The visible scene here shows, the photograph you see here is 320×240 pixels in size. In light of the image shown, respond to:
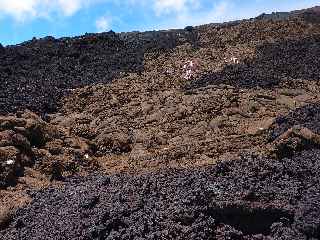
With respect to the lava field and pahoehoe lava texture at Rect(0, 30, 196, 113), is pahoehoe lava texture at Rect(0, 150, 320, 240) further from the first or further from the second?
pahoehoe lava texture at Rect(0, 30, 196, 113)

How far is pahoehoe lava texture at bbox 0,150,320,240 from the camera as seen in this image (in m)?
8.48

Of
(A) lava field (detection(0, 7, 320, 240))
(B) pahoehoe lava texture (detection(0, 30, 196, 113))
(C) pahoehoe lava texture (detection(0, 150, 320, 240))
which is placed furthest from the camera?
(B) pahoehoe lava texture (detection(0, 30, 196, 113))

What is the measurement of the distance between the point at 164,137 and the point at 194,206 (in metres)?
6.87

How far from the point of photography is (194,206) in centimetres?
904

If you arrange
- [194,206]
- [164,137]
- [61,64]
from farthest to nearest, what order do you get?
[61,64] < [164,137] < [194,206]

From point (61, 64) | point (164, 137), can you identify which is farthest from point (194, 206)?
point (61, 64)

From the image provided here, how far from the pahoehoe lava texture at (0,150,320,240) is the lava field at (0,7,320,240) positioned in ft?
0.06

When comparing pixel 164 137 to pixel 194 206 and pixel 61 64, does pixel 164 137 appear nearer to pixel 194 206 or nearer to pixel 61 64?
pixel 194 206

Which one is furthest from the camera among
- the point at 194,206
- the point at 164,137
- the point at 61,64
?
the point at 61,64

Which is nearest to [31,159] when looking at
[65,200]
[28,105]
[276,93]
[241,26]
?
[65,200]

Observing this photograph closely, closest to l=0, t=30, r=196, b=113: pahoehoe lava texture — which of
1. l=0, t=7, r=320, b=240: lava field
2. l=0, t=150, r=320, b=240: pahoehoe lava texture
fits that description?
l=0, t=7, r=320, b=240: lava field

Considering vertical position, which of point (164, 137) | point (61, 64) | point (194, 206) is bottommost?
point (194, 206)

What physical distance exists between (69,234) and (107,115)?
918cm

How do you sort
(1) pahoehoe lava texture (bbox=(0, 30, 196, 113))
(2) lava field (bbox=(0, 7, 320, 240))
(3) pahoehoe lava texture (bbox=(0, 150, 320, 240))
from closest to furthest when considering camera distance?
(3) pahoehoe lava texture (bbox=(0, 150, 320, 240)) → (2) lava field (bbox=(0, 7, 320, 240)) → (1) pahoehoe lava texture (bbox=(0, 30, 196, 113))
